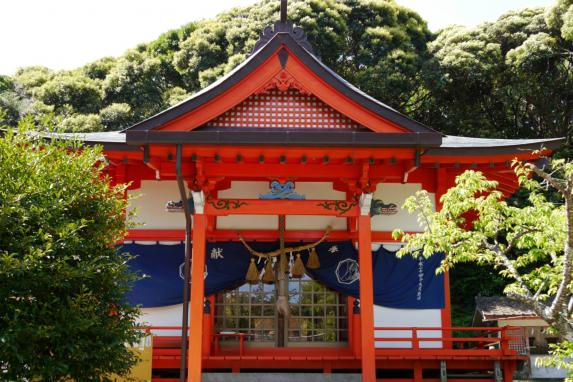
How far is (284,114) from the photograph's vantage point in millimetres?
9633

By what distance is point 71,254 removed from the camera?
21.0 ft

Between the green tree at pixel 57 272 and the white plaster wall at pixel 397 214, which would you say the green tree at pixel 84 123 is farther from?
the green tree at pixel 57 272

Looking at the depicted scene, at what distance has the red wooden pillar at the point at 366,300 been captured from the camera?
913cm

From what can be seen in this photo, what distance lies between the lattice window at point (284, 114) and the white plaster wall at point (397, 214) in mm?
2641

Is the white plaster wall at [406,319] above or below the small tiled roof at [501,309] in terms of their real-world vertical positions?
below

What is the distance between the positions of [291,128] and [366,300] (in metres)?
3.03

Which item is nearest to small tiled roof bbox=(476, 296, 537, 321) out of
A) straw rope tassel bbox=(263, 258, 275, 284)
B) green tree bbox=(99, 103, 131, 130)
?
straw rope tassel bbox=(263, 258, 275, 284)

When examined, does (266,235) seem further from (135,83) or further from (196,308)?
(135,83)

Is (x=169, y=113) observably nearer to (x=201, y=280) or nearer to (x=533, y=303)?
(x=201, y=280)

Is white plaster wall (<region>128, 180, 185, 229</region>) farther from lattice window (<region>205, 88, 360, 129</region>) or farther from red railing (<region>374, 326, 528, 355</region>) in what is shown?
red railing (<region>374, 326, 528, 355</region>)

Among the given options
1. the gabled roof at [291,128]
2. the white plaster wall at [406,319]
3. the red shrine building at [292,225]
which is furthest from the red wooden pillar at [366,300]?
the white plaster wall at [406,319]

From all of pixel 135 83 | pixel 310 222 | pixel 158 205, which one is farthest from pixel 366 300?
pixel 135 83

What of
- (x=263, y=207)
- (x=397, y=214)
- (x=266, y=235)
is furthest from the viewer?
(x=397, y=214)

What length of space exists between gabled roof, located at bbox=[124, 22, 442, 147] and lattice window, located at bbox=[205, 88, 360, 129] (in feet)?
0.63
